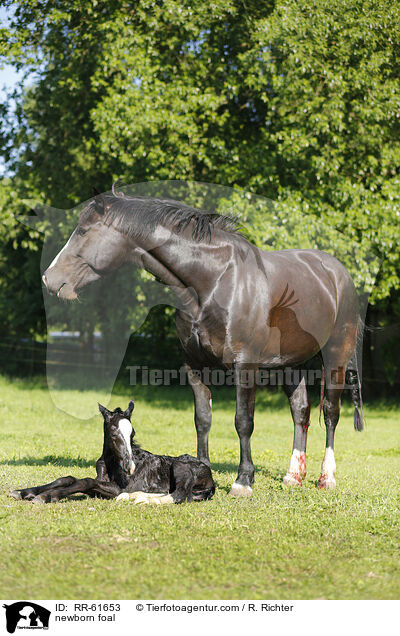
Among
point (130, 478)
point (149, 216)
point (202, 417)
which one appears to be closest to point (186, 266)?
point (149, 216)

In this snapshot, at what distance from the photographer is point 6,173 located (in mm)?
18906

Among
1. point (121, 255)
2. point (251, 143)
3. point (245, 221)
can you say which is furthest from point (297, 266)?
point (251, 143)

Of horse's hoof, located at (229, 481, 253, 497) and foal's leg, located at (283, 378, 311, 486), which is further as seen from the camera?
foal's leg, located at (283, 378, 311, 486)

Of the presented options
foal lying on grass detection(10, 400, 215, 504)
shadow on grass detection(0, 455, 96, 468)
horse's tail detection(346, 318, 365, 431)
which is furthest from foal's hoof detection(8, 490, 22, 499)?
horse's tail detection(346, 318, 365, 431)

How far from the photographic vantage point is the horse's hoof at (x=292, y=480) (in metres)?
7.04

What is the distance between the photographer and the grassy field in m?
3.72

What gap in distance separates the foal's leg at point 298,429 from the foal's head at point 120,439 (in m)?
2.21

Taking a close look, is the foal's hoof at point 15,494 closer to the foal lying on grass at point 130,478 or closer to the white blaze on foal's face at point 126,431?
the foal lying on grass at point 130,478

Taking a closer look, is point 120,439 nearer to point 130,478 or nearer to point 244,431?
point 130,478

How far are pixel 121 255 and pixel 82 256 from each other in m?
0.36

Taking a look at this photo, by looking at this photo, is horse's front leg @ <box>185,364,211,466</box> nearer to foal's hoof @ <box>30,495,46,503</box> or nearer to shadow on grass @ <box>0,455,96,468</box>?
foal's hoof @ <box>30,495,46,503</box>

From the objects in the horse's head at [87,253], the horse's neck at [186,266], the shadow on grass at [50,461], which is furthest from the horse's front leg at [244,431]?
the shadow on grass at [50,461]
